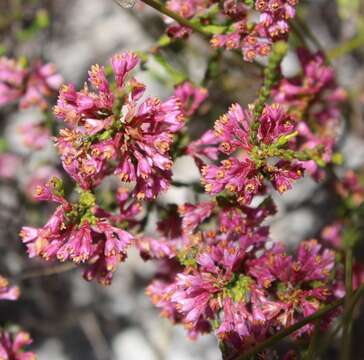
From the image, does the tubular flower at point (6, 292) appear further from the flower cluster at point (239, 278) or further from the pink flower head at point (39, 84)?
the pink flower head at point (39, 84)

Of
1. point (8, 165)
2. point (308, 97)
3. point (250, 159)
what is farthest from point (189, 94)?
point (8, 165)

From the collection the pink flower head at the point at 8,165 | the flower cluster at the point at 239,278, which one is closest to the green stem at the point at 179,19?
the flower cluster at the point at 239,278

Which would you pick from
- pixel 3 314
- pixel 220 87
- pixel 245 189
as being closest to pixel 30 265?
pixel 3 314

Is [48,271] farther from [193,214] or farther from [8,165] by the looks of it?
[8,165]

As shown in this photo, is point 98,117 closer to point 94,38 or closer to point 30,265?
point 30,265

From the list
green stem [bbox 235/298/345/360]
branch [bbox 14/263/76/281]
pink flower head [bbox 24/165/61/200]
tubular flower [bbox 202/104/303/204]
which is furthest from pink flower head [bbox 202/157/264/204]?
pink flower head [bbox 24/165/61/200]

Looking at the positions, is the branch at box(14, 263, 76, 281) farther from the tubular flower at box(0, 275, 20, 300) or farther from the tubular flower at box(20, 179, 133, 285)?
the tubular flower at box(20, 179, 133, 285)
